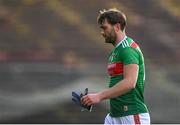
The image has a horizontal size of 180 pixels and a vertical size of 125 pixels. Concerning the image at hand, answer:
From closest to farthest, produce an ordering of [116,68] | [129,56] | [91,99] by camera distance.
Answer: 1. [91,99]
2. [129,56]
3. [116,68]

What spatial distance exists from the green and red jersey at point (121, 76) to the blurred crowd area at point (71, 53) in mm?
2600

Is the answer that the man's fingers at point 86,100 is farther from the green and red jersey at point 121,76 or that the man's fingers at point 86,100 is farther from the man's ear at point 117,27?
the man's ear at point 117,27

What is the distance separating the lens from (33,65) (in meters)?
6.95

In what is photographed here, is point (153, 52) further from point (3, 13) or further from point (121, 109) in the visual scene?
point (121, 109)

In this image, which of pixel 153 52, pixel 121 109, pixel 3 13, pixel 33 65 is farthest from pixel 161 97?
pixel 121 109

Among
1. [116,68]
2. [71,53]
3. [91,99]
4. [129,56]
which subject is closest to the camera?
[91,99]

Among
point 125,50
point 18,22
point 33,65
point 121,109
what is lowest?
point 121,109

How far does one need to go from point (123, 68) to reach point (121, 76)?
78 mm

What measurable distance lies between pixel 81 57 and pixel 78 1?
57 cm

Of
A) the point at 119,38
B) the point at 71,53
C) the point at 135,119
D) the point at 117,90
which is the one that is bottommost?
the point at 135,119

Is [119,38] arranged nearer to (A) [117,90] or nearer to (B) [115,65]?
(B) [115,65]

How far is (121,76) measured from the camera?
4.24m

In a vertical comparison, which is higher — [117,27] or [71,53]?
[71,53]

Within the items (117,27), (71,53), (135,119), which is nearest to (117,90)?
(135,119)
